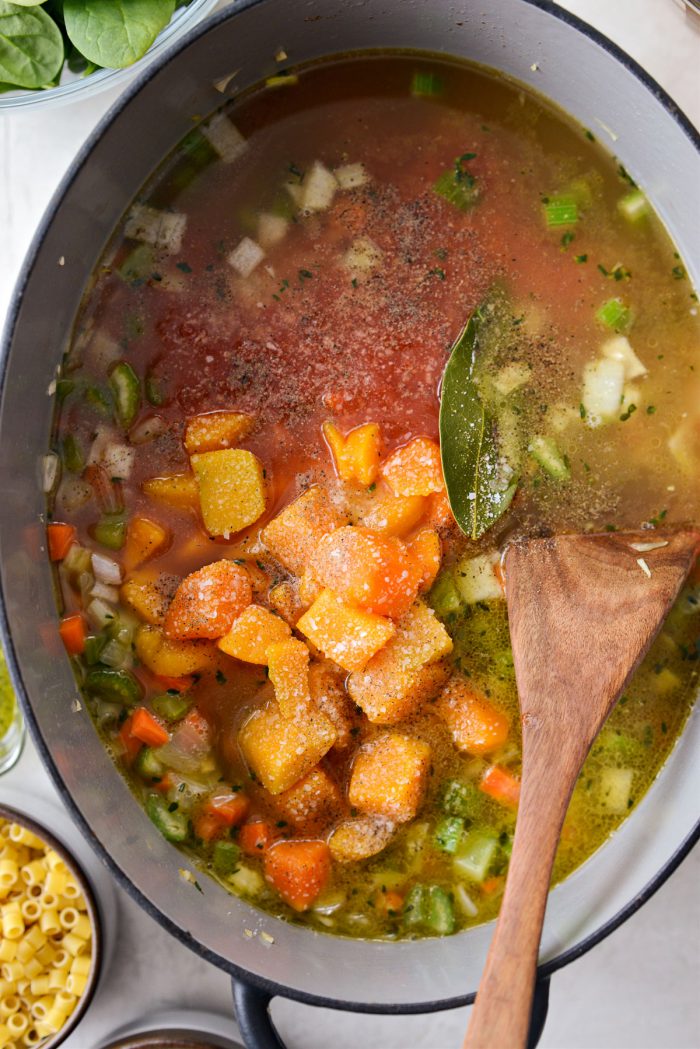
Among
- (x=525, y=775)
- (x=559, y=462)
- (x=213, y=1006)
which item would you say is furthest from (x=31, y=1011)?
(x=559, y=462)

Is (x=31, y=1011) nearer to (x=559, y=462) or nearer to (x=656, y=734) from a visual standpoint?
(x=656, y=734)

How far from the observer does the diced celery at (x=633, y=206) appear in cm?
245

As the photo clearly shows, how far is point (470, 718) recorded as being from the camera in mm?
2416

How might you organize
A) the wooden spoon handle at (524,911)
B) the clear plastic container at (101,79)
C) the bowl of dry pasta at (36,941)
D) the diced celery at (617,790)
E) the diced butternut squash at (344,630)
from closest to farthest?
the wooden spoon handle at (524,911) < the diced butternut squash at (344,630) < the clear plastic container at (101,79) < the diced celery at (617,790) < the bowl of dry pasta at (36,941)

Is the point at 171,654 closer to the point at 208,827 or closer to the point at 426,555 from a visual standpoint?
the point at 208,827

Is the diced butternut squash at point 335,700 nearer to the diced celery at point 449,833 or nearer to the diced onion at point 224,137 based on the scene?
the diced celery at point 449,833

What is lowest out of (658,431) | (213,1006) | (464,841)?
(213,1006)

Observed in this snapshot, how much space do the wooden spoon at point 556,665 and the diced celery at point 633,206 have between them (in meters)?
0.80

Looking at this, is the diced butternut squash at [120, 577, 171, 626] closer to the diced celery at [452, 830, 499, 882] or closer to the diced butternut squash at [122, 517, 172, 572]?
the diced butternut squash at [122, 517, 172, 572]

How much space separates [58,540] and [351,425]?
0.78 metres

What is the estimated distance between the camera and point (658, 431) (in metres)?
2.46

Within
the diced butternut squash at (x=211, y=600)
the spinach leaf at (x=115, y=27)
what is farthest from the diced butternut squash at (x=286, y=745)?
the spinach leaf at (x=115, y=27)

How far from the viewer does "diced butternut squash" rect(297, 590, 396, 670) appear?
2277 millimetres

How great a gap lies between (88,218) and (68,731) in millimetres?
1225
